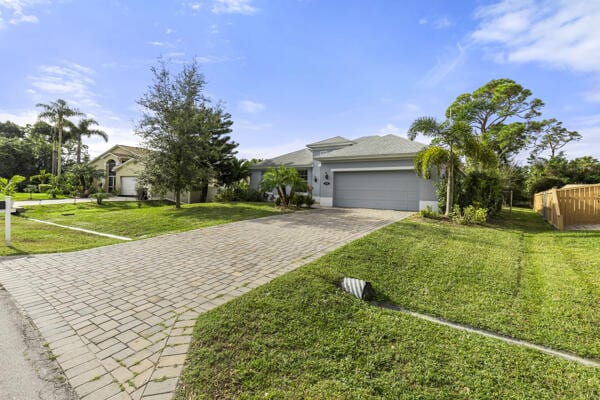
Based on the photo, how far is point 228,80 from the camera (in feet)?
46.0

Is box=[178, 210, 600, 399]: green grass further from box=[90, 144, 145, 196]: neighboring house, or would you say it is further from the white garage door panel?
box=[90, 144, 145, 196]: neighboring house

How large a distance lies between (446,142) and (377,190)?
4.84 m

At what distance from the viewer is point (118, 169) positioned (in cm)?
2517

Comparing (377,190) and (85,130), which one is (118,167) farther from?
(377,190)

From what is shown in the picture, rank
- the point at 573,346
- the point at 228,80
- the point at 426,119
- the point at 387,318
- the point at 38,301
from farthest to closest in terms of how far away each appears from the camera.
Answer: the point at 228,80, the point at 426,119, the point at 38,301, the point at 387,318, the point at 573,346

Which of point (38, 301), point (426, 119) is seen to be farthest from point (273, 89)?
point (38, 301)

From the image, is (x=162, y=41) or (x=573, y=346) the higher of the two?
(x=162, y=41)

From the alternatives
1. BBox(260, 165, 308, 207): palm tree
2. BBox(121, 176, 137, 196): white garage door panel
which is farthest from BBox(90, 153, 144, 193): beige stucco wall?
BBox(260, 165, 308, 207): palm tree

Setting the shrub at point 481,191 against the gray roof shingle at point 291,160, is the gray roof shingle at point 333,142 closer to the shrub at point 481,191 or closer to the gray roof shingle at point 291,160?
the gray roof shingle at point 291,160

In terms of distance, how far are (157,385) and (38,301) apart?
9.82 ft

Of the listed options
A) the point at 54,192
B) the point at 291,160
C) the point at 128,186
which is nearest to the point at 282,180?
the point at 291,160

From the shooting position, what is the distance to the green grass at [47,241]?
620 cm

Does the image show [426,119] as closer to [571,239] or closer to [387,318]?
[571,239]

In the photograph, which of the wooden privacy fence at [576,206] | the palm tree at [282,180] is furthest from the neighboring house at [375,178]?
the wooden privacy fence at [576,206]
